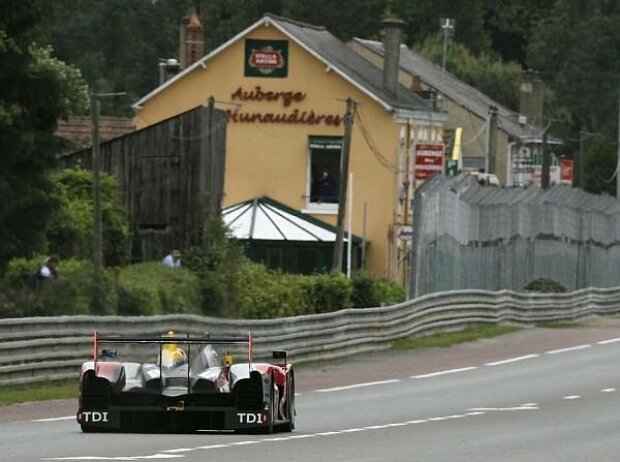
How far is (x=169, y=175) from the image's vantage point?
57.7m

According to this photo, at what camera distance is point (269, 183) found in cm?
6850

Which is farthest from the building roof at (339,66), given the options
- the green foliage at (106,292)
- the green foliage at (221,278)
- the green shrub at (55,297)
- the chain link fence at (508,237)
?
the green shrub at (55,297)

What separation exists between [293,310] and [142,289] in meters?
6.60

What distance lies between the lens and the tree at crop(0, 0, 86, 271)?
3011cm

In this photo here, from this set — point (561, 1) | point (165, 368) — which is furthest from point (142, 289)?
point (561, 1)

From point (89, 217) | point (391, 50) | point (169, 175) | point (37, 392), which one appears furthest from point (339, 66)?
point (37, 392)

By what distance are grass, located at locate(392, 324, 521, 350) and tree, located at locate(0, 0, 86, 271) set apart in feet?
31.9

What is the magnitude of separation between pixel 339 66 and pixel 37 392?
4357 centimetres

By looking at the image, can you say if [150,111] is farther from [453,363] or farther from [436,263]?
[453,363]

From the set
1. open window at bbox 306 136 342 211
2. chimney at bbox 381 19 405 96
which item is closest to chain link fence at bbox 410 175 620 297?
chimney at bbox 381 19 405 96

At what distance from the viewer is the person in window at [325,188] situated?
6825 centimetres

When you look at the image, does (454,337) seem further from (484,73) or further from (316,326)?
(484,73)

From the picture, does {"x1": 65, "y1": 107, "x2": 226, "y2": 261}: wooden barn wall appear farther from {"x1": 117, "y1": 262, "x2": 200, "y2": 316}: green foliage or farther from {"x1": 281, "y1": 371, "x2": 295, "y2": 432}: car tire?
{"x1": 281, "y1": 371, "x2": 295, "y2": 432}: car tire

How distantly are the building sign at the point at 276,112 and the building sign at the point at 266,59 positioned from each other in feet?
2.10
